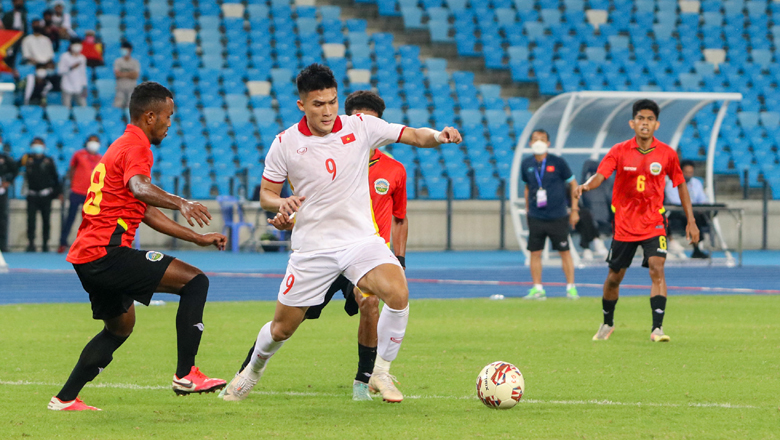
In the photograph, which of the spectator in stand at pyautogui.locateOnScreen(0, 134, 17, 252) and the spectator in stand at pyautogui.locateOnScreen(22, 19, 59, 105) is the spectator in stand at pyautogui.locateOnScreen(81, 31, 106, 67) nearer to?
the spectator in stand at pyautogui.locateOnScreen(22, 19, 59, 105)

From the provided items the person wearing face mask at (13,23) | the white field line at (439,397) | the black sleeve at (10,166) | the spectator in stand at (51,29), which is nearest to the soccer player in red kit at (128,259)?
the white field line at (439,397)

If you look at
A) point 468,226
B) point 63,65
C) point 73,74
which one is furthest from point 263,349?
point 73,74

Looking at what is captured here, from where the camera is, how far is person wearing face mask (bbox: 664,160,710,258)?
63.2 ft

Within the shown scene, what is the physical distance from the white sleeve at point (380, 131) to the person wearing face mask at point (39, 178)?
1657 centimetres

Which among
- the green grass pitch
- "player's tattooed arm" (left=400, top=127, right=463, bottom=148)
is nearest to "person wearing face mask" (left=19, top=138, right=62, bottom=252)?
the green grass pitch

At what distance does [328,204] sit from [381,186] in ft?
4.02

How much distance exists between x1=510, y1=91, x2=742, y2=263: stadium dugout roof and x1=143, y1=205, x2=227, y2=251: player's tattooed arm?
12.8 m

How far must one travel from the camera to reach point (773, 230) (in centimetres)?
2522

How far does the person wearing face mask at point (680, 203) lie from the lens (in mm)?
19266

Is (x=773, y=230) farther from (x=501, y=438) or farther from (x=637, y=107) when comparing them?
(x=501, y=438)

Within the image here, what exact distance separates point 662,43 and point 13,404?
2603cm

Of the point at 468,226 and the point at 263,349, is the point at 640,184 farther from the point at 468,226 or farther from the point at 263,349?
the point at 468,226

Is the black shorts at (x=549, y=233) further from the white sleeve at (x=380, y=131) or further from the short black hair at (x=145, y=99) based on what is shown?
the short black hair at (x=145, y=99)

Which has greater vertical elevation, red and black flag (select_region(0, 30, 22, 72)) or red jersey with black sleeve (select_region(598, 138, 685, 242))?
red and black flag (select_region(0, 30, 22, 72))
